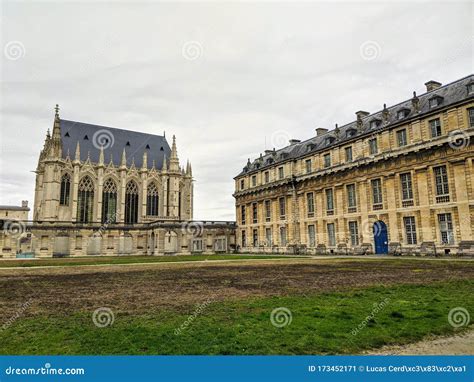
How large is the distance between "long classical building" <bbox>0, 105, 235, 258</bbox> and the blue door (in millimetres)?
30749

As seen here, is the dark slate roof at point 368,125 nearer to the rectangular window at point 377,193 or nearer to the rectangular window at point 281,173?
the rectangular window at point 281,173

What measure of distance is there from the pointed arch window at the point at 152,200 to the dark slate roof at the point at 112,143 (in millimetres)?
6750

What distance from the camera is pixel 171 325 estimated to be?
6.39m

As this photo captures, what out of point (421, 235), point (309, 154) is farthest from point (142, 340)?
point (309, 154)

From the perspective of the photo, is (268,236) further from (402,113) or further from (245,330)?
(245,330)

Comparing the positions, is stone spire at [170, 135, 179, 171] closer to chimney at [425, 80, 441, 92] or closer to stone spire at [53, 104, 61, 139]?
stone spire at [53, 104, 61, 139]

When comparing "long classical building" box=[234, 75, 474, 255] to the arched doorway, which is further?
the arched doorway

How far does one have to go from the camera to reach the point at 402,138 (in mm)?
35188

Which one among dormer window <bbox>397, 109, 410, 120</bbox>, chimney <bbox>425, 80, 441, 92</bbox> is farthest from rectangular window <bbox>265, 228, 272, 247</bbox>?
chimney <bbox>425, 80, 441, 92</bbox>

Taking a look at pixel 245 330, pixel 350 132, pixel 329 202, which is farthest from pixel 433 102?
pixel 245 330

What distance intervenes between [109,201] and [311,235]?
42.7m

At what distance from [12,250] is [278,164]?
1640 inches

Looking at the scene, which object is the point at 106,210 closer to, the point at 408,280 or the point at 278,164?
the point at 278,164

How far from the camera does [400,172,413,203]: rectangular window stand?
34.2 metres
